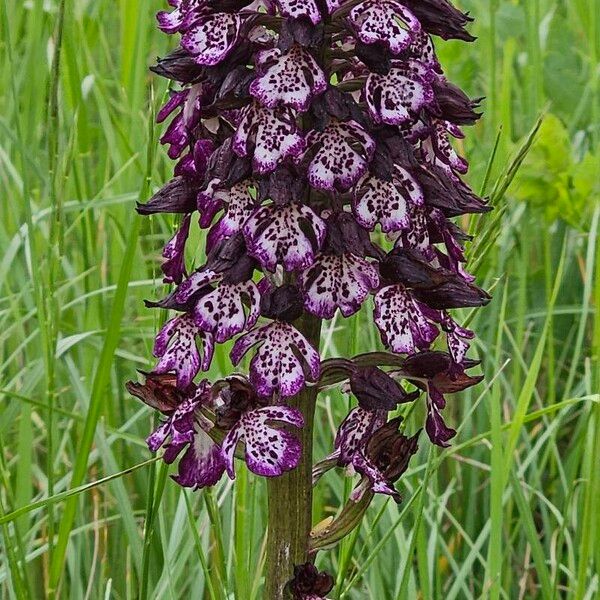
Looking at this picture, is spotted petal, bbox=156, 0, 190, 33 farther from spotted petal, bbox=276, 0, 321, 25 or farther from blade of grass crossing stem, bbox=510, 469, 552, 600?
blade of grass crossing stem, bbox=510, 469, 552, 600

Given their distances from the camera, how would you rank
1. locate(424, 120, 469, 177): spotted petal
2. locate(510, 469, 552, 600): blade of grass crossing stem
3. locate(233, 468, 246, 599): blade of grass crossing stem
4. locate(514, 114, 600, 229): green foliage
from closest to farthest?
locate(424, 120, 469, 177): spotted petal
locate(233, 468, 246, 599): blade of grass crossing stem
locate(510, 469, 552, 600): blade of grass crossing stem
locate(514, 114, 600, 229): green foliage

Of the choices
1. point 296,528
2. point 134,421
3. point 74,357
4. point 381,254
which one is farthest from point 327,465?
point 74,357

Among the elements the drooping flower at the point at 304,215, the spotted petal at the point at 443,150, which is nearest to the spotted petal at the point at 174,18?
the drooping flower at the point at 304,215

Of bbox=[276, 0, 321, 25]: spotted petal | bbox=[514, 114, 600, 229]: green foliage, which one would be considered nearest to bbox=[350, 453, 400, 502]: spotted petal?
Answer: bbox=[276, 0, 321, 25]: spotted petal

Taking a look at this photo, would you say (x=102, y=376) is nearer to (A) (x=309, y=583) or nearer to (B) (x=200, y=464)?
(B) (x=200, y=464)

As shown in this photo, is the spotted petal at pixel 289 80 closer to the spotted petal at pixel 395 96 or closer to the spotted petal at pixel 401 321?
the spotted petal at pixel 395 96

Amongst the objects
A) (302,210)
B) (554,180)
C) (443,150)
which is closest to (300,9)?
(302,210)
